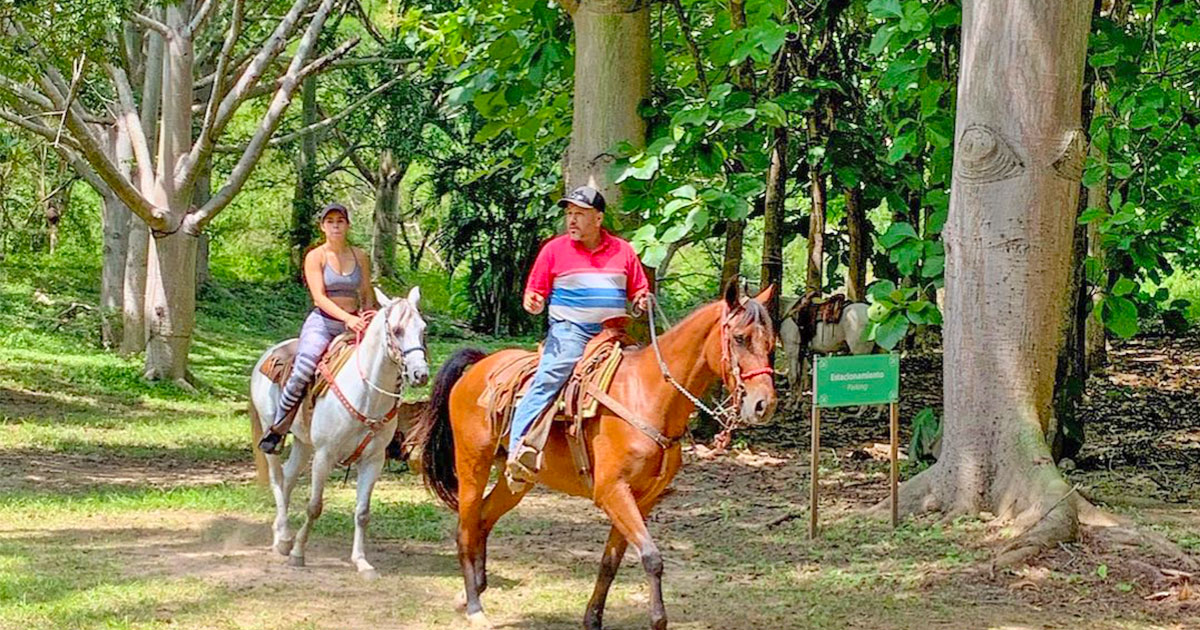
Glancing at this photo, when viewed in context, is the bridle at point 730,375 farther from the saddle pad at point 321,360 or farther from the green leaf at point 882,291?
the green leaf at point 882,291

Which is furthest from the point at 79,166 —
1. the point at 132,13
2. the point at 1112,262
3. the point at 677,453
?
the point at 677,453

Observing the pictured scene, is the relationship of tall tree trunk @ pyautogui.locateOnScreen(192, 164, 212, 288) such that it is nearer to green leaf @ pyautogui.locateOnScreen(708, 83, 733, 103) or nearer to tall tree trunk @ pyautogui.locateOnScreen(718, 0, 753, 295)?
tall tree trunk @ pyautogui.locateOnScreen(718, 0, 753, 295)

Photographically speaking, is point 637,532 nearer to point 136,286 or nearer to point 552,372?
point 552,372

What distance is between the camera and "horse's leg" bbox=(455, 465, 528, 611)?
752cm

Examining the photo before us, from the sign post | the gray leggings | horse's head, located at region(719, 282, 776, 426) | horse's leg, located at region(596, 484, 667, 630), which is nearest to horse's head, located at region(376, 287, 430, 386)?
the gray leggings

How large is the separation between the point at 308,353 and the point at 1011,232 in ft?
15.3

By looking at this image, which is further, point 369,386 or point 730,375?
point 369,386

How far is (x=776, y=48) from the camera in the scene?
10.6 meters

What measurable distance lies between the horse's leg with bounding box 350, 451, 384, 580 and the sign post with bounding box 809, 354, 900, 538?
2.91m

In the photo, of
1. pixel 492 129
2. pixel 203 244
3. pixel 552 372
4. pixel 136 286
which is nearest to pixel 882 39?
pixel 552 372

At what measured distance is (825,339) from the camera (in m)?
18.4

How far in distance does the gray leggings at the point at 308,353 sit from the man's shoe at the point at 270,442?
133 mm

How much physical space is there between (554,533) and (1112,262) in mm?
5913

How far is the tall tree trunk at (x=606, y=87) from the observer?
12.2m
